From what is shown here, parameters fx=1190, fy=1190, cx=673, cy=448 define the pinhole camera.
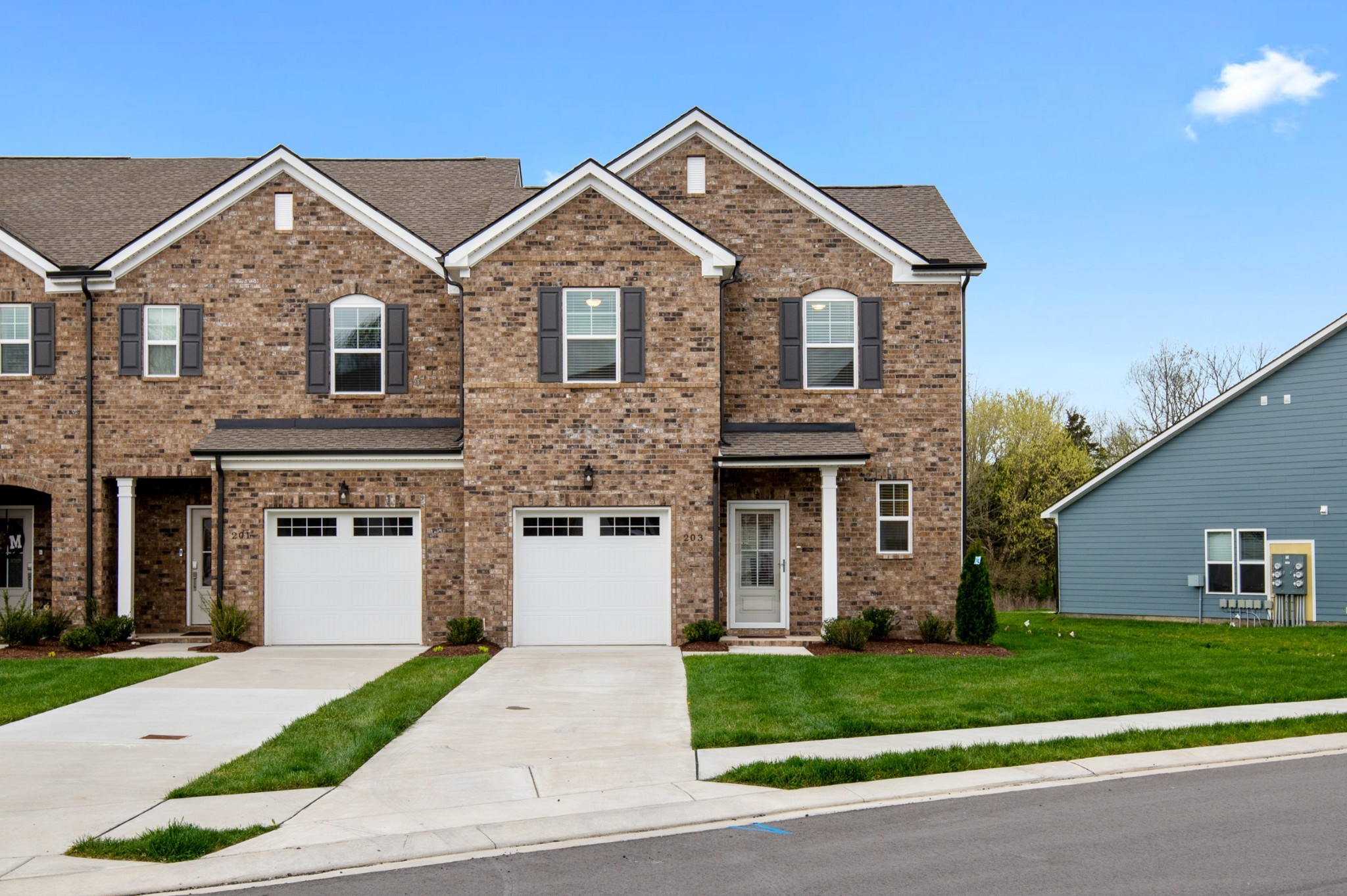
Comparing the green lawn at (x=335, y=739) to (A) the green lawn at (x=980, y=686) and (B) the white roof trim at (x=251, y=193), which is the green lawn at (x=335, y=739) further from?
(B) the white roof trim at (x=251, y=193)

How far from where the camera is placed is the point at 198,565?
20781 mm

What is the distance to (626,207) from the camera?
18922mm

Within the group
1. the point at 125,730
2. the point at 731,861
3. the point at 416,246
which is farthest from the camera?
the point at 416,246

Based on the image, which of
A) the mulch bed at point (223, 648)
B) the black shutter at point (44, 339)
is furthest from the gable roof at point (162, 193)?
the mulch bed at point (223, 648)

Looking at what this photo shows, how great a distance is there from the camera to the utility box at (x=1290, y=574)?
84.5 ft

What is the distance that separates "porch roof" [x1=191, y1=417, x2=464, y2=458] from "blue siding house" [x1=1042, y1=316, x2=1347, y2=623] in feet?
52.4

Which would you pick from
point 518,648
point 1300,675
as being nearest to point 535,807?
point 518,648

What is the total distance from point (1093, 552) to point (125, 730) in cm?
2269

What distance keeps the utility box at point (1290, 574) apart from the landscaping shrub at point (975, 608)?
10424 mm

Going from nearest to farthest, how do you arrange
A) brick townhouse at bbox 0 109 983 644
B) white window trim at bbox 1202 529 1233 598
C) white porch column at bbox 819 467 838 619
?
brick townhouse at bbox 0 109 983 644, white porch column at bbox 819 467 838 619, white window trim at bbox 1202 529 1233 598

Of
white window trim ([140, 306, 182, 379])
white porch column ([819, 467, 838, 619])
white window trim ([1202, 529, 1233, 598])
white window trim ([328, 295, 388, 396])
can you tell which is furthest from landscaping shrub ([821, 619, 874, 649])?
white window trim ([1202, 529, 1233, 598])

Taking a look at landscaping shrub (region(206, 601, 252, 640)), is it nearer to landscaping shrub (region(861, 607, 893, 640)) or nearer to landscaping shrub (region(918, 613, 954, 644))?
landscaping shrub (region(861, 607, 893, 640))

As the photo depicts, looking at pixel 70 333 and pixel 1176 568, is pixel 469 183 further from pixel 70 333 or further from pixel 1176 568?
pixel 1176 568

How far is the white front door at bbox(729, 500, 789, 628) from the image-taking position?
790 inches
